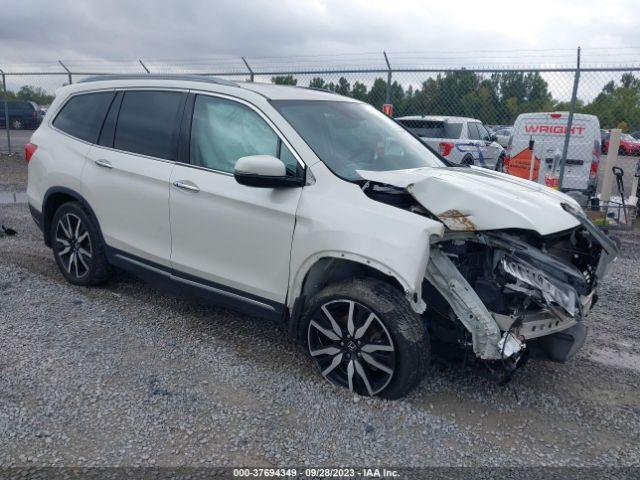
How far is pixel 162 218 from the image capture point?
4.23 meters

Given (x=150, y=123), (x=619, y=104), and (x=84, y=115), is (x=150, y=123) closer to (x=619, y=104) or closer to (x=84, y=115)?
(x=84, y=115)

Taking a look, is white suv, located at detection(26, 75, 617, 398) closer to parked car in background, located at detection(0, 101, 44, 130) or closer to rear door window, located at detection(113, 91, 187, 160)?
rear door window, located at detection(113, 91, 187, 160)

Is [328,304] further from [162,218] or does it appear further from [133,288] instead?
[133,288]

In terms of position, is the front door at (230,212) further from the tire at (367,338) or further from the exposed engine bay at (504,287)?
the exposed engine bay at (504,287)

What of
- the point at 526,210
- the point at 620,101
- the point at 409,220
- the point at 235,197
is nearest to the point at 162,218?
the point at 235,197

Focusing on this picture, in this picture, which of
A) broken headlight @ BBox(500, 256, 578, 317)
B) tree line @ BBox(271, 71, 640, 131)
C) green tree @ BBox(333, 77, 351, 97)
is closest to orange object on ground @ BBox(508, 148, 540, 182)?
tree line @ BBox(271, 71, 640, 131)

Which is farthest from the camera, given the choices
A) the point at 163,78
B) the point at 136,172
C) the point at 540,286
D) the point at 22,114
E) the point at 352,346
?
the point at 22,114

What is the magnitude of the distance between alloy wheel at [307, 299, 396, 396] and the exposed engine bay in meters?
0.38

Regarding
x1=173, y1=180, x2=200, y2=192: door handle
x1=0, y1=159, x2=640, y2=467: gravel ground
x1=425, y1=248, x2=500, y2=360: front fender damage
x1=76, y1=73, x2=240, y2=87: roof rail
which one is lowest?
x1=0, y1=159, x2=640, y2=467: gravel ground

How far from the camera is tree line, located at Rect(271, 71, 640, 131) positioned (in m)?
9.85

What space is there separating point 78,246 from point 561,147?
30.3ft

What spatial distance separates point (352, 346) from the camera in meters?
3.45

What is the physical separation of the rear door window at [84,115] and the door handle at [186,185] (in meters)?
1.25

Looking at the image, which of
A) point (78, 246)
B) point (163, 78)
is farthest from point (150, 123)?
point (78, 246)
